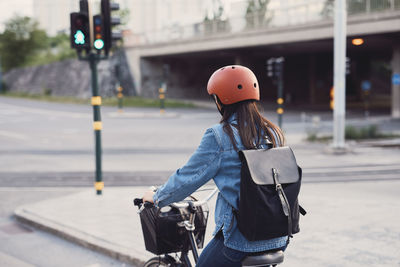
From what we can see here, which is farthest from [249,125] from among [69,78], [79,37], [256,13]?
[69,78]

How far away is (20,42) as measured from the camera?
55.3m

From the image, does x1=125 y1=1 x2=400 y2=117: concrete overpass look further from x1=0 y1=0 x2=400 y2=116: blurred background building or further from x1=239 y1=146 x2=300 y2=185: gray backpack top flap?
x1=239 y1=146 x2=300 y2=185: gray backpack top flap

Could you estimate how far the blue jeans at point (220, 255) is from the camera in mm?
2170

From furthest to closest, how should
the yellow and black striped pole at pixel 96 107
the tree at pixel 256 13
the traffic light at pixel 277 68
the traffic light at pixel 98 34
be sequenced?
the tree at pixel 256 13 → the traffic light at pixel 277 68 → the yellow and black striped pole at pixel 96 107 → the traffic light at pixel 98 34

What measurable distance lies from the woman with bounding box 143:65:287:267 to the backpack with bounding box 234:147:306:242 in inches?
3.2

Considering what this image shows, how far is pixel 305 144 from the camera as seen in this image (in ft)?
49.9

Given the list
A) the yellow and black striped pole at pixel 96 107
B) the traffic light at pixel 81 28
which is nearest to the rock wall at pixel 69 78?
the yellow and black striped pole at pixel 96 107

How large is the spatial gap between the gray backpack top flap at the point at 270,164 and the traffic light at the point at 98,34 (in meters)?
5.06

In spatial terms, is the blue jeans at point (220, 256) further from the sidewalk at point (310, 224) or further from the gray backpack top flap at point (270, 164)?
the sidewalk at point (310, 224)

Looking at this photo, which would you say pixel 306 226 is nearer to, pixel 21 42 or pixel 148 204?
pixel 148 204

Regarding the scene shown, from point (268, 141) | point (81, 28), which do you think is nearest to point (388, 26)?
point (81, 28)

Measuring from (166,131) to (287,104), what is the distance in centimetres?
2392

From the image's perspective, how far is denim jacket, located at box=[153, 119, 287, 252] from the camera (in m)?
2.14

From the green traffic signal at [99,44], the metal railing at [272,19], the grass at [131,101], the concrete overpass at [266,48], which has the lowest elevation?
the grass at [131,101]
